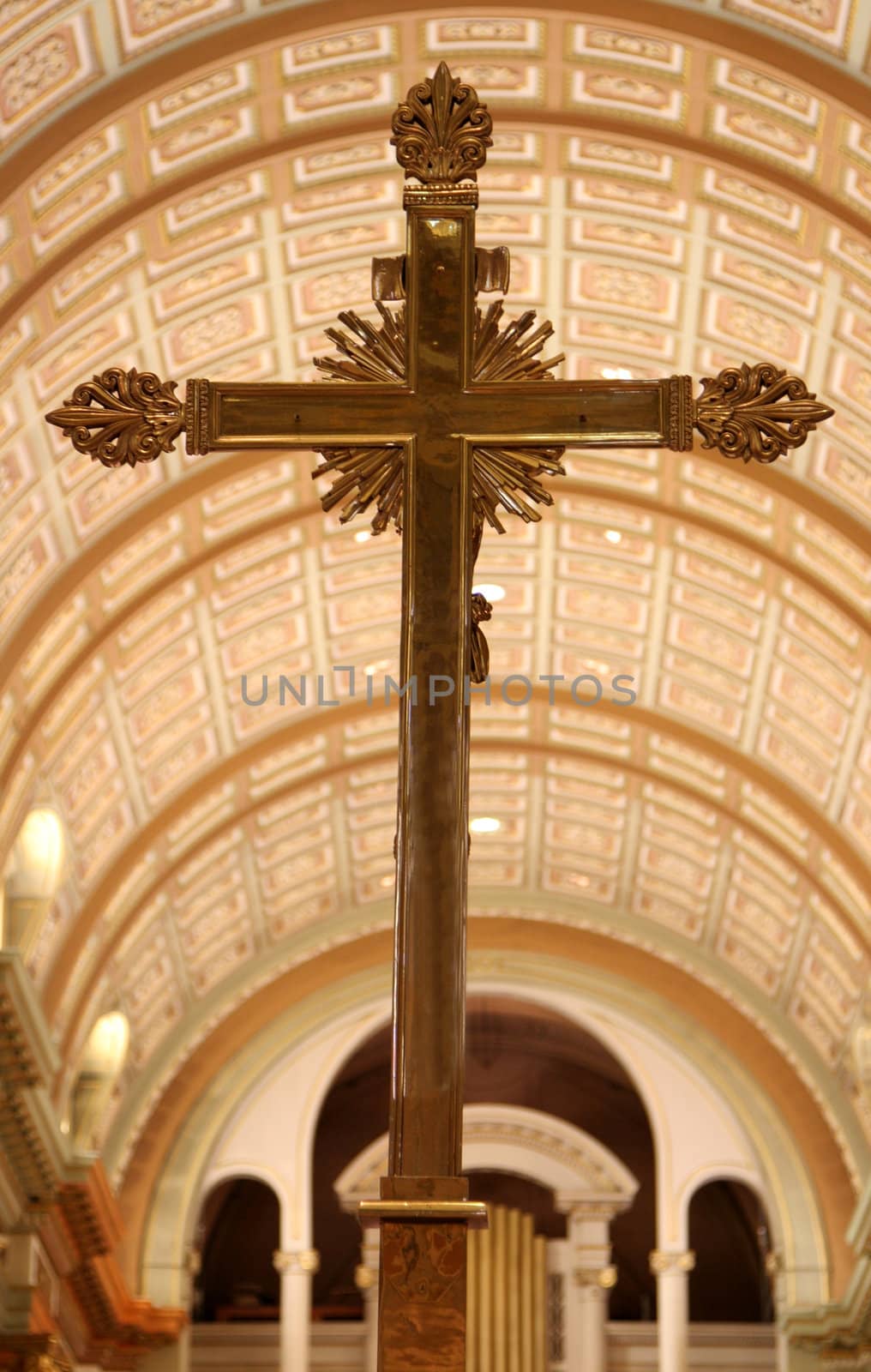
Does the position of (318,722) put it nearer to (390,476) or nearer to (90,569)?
(90,569)

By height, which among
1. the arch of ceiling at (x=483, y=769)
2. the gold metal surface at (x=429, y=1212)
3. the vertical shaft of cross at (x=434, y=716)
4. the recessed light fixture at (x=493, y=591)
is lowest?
the gold metal surface at (x=429, y=1212)

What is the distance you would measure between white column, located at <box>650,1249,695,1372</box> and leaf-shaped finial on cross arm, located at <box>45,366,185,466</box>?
62.0ft

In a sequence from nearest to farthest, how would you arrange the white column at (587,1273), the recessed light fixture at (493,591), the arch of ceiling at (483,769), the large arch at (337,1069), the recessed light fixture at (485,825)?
the arch of ceiling at (483,769) → the recessed light fixture at (493,591) → the recessed light fixture at (485,825) → the large arch at (337,1069) → the white column at (587,1273)

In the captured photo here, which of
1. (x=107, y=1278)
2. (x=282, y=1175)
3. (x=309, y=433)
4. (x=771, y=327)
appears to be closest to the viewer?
(x=309, y=433)

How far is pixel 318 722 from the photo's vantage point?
19766 mm

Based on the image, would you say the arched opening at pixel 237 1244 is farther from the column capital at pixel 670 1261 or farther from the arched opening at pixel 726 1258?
the column capital at pixel 670 1261

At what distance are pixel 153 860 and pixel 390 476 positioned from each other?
1470 cm

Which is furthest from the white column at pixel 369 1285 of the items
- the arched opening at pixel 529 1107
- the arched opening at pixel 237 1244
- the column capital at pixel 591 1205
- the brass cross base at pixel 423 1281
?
the brass cross base at pixel 423 1281

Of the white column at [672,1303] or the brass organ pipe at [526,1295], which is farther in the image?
the brass organ pipe at [526,1295]

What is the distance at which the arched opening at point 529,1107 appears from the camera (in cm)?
2767

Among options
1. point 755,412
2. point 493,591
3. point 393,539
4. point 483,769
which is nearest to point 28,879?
point 393,539

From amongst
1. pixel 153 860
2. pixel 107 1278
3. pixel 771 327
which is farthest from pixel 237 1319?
pixel 771 327

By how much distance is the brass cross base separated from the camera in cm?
459

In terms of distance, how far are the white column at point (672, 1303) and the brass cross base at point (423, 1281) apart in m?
19.1
